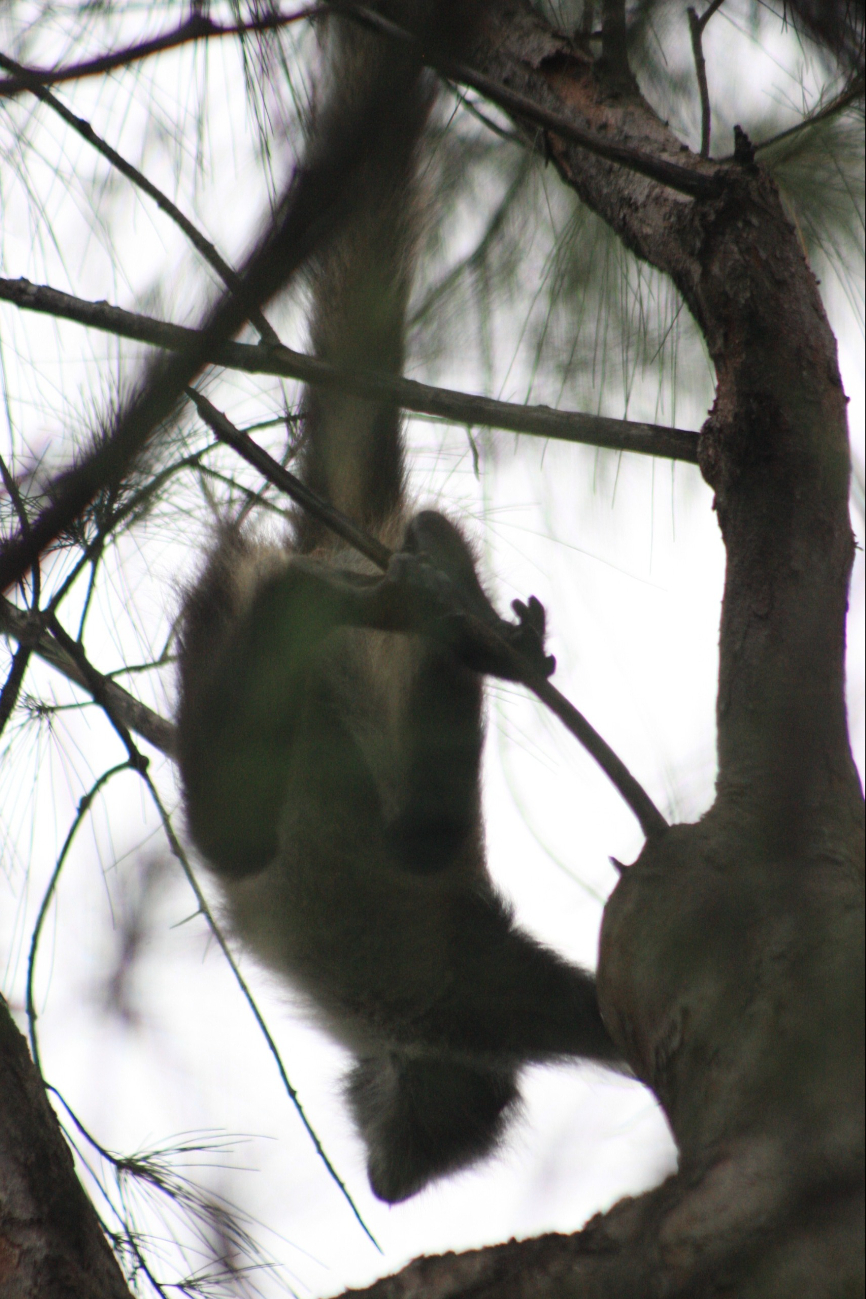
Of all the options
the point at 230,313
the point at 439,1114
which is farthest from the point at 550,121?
the point at 439,1114

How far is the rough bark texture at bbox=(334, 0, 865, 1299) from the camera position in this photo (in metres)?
0.87

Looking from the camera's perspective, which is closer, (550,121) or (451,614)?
(550,121)

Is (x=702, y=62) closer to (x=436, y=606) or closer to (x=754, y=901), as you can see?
(x=436, y=606)

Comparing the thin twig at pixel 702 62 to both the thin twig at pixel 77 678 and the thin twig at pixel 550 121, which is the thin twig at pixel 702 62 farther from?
the thin twig at pixel 77 678

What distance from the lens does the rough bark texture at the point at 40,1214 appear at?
128 cm

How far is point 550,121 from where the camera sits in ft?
4.53

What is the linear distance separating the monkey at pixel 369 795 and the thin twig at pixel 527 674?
0.36m

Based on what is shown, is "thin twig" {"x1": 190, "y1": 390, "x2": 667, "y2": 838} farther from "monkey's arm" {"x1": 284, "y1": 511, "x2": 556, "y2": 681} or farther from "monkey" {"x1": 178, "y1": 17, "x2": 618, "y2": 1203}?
"monkey" {"x1": 178, "y1": 17, "x2": 618, "y2": 1203}

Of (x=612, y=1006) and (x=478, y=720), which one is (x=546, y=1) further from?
(x=612, y=1006)

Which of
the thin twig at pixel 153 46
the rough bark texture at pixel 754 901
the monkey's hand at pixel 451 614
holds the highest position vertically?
the thin twig at pixel 153 46

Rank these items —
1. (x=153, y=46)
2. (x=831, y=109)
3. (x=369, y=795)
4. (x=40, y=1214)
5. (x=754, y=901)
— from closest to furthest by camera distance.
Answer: (x=754, y=901) → (x=40, y=1214) → (x=153, y=46) → (x=831, y=109) → (x=369, y=795)

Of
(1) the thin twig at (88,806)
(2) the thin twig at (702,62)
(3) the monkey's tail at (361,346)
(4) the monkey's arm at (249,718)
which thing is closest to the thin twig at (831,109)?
(2) the thin twig at (702,62)

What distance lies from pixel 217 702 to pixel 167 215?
37.0 inches

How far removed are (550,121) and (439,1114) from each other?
8.66 ft
